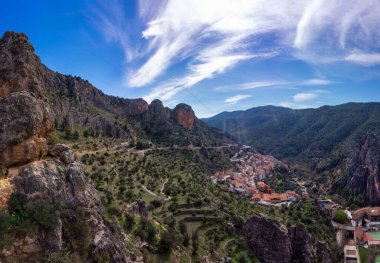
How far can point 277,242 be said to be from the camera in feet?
158

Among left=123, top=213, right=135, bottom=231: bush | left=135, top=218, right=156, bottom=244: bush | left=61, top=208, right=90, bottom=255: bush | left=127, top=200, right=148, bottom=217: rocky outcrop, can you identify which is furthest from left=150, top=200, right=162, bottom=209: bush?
left=61, top=208, right=90, bottom=255: bush

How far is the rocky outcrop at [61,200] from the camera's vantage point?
17844mm

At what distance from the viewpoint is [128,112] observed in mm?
139875

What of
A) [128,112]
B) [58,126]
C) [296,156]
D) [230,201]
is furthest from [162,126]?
[296,156]

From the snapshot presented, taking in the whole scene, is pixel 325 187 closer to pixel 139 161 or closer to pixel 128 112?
pixel 139 161

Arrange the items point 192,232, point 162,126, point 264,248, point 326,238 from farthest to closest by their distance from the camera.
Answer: point 162,126
point 326,238
point 264,248
point 192,232

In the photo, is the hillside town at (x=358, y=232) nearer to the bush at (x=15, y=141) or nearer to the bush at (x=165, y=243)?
the bush at (x=165, y=243)

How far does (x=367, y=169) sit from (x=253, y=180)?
38.5 metres

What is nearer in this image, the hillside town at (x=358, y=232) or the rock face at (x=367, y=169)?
the hillside town at (x=358, y=232)

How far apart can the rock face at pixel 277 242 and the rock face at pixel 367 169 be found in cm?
5580

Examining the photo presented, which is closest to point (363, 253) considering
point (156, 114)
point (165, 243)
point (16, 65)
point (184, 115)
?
point (165, 243)

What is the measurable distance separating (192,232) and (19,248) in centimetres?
2758

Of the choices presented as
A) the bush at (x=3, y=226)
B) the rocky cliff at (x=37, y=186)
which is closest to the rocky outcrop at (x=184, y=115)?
the rocky cliff at (x=37, y=186)

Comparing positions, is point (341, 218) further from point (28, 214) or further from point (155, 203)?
point (28, 214)
